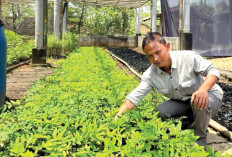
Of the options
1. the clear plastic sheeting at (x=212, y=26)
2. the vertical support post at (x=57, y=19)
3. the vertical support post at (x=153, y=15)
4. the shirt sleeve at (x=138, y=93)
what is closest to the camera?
the shirt sleeve at (x=138, y=93)

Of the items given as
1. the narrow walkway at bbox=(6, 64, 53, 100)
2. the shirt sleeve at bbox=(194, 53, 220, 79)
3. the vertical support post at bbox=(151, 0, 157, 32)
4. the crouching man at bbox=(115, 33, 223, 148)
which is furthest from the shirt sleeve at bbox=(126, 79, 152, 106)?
the vertical support post at bbox=(151, 0, 157, 32)

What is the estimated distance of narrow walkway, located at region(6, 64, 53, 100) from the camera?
5.82 metres

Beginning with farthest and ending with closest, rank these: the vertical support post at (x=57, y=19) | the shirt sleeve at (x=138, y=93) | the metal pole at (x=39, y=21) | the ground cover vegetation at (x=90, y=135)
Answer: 1. the vertical support post at (x=57, y=19)
2. the metal pole at (x=39, y=21)
3. the shirt sleeve at (x=138, y=93)
4. the ground cover vegetation at (x=90, y=135)

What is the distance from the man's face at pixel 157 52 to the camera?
2715 millimetres

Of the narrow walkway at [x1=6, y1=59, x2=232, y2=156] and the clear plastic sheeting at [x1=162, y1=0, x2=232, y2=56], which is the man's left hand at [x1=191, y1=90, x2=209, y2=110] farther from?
the clear plastic sheeting at [x1=162, y1=0, x2=232, y2=56]

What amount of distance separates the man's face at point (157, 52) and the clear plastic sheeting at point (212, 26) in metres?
11.6

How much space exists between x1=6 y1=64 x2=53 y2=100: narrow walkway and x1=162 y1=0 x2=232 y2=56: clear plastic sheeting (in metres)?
8.08

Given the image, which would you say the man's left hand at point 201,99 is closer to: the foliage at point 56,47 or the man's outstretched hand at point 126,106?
the man's outstretched hand at point 126,106

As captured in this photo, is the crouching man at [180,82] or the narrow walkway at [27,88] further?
the narrow walkway at [27,88]

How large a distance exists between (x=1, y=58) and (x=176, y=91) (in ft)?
9.69

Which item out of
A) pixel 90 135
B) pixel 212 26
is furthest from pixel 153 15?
pixel 90 135

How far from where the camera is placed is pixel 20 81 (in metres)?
7.33

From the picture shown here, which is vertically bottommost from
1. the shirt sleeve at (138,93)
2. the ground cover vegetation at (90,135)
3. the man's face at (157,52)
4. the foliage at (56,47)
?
the ground cover vegetation at (90,135)

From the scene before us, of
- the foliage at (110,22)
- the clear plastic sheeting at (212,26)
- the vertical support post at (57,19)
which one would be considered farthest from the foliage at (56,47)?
the foliage at (110,22)
